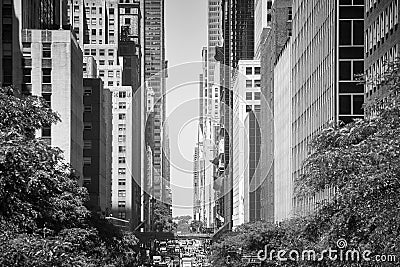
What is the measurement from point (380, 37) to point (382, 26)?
1.00 meters

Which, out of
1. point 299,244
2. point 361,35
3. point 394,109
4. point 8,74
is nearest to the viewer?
point 394,109

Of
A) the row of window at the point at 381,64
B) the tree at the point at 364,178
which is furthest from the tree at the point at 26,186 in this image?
the row of window at the point at 381,64

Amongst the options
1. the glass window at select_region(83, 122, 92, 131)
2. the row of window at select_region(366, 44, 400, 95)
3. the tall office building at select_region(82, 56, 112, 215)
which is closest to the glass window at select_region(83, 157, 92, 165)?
the tall office building at select_region(82, 56, 112, 215)

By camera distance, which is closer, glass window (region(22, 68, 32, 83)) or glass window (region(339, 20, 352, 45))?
glass window (region(339, 20, 352, 45))

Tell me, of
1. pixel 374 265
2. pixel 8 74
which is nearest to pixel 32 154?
pixel 374 265

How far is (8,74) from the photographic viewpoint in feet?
372

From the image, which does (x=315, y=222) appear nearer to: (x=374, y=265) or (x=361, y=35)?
(x=374, y=265)

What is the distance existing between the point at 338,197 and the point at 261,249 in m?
52.9

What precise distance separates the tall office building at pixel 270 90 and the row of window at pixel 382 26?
75.5 metres

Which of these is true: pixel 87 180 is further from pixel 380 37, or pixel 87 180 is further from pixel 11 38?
pixel 380 37

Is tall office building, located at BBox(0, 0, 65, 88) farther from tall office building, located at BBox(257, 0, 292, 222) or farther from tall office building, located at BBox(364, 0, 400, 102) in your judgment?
tall office building, located at BBox(257, 0, 292, 222)

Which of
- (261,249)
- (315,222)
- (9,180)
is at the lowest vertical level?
(261,249)

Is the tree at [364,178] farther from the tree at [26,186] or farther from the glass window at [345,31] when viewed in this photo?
the glass window at [345,31]

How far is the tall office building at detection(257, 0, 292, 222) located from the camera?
159m
